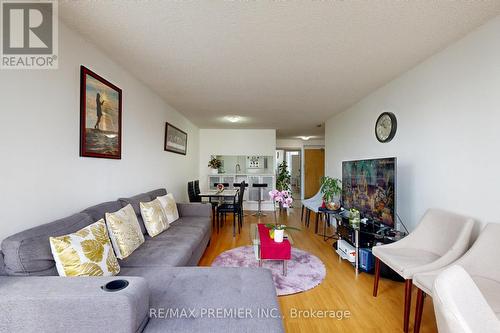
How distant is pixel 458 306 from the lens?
78 centimetres

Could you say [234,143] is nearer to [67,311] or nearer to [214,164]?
[214,164]

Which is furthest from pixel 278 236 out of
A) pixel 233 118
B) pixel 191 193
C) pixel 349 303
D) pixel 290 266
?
pixel 233 118

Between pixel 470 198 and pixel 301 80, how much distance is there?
206cm

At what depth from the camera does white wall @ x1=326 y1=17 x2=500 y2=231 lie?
1759mm

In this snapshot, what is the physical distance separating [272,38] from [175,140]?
3059 mm

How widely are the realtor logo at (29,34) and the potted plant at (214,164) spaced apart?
15.5 ft

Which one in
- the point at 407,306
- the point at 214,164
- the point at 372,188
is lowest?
the point at 407,306

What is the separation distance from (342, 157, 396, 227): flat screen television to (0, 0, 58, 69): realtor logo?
3164 millimetres

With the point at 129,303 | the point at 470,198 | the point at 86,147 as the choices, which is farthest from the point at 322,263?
the point at 86,147

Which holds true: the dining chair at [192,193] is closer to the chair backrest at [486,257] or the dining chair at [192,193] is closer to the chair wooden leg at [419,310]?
the chair wooden leg at [419,310]

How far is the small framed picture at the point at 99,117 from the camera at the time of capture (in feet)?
6.59

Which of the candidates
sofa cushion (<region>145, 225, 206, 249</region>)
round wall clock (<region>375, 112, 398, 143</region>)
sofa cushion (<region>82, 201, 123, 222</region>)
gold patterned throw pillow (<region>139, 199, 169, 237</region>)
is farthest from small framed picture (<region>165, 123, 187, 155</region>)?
round wall clock (<region>375, 112, 398, 143</region>)

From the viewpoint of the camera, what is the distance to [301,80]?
9.52 feet

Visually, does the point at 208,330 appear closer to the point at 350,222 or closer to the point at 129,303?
the point at 129,303
